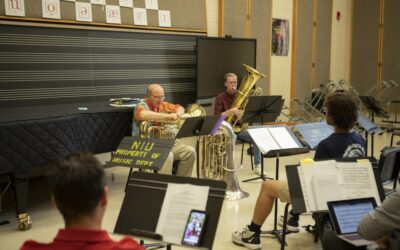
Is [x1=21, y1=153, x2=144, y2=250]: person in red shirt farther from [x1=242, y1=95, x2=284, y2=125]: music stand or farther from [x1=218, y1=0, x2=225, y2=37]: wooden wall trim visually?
[x1=218, y1=0, x2=225, y2=37]: wooden wall trim

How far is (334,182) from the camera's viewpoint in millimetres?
2797

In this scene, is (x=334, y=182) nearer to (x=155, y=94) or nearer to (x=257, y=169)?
(x=155, y=94)

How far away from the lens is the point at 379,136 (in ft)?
29.7

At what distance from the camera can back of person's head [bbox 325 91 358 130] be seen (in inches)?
→ 132

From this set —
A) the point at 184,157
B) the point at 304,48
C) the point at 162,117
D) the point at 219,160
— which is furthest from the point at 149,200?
the point at 304,48

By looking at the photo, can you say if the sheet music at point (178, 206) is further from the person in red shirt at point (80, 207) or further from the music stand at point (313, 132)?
the music stand at point (313, 132)

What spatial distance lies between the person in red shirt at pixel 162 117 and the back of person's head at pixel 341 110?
5.71 feet

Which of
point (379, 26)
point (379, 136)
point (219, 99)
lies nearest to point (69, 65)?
point (219, 99)

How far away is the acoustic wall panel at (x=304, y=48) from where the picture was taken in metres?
9.91

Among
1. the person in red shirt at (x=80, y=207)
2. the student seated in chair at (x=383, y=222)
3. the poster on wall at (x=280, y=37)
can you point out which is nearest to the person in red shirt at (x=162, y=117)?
the student seated in chair at (x=383, y=222)

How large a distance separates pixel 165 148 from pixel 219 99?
2756 mm

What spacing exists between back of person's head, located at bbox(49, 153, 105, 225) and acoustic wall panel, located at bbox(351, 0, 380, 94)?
1098 centimetres

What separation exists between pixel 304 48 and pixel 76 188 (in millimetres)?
9156

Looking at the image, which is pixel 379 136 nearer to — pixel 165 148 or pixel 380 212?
pixel 165 148
